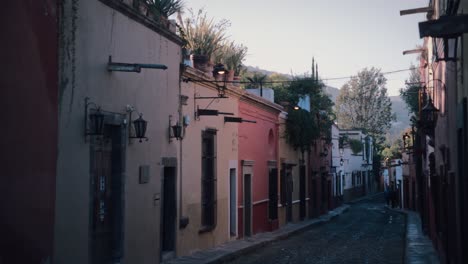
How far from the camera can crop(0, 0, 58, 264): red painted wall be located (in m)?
7.92

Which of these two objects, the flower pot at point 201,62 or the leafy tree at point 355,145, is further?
the leafy tree at point 355,145

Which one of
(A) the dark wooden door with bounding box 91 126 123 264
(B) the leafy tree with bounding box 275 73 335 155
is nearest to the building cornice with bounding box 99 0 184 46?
(A) the dark wooden door with bounding box 91 126 123 264

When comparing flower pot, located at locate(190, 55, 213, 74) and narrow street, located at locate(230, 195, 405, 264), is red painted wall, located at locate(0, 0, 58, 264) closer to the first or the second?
narrow street, located at locate(230, 195, 405, 264)

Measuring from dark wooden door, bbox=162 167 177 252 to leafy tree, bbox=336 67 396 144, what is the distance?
197ft

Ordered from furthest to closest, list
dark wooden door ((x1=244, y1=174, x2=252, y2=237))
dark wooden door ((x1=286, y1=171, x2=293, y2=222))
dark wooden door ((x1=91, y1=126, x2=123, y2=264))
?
dark wooden door ((x1=286, y1=171, x2=293, y2=222)), dark wooden door ((x1=244, y1=174, x2=252, y2=237)), dark wooden door ((x1=91, y1=126, x2=123, y2=264))

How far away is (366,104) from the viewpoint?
7388 cm

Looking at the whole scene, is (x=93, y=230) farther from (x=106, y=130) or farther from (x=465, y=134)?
(x=465, y=134)

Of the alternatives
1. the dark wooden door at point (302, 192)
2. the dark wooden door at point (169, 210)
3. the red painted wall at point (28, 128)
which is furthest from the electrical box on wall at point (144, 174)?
the dark wooden door at point (302, 192)

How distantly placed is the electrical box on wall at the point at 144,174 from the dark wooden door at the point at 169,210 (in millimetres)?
1946

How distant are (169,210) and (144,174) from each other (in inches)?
91.5

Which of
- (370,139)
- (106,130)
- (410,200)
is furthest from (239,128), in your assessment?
(370,139)

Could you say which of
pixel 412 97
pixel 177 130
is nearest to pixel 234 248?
pixel 177 130

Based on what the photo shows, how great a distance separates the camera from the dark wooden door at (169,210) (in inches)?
603

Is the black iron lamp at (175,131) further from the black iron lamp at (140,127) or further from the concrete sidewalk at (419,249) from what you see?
the concrete sidewalk at (419,249)
